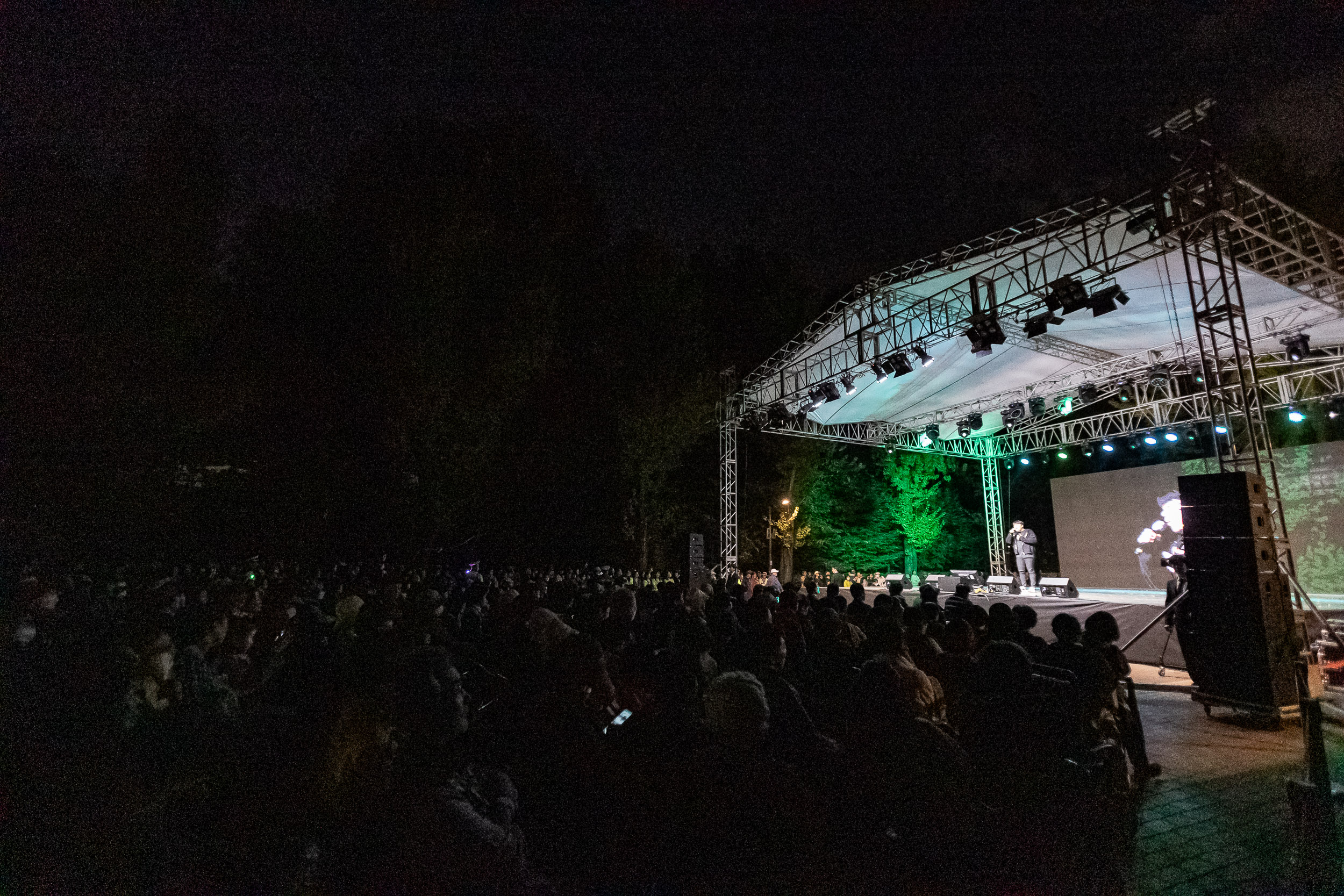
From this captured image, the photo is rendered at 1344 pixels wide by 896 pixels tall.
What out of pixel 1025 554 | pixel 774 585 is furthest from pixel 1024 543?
pixel 774 585

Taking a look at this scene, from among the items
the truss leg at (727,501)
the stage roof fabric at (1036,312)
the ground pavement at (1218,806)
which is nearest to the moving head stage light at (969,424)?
the stage roof fabric at (1036,312)

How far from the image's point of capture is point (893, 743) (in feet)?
7.73

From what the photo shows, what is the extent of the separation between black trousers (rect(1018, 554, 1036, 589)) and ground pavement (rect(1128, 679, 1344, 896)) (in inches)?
371

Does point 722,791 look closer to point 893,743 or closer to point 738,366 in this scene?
point 893,743

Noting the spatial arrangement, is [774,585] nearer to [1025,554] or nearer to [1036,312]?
[1036,312]

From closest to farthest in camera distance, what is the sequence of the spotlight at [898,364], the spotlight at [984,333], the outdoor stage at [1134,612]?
the outdoor stage at [1134,612] < the spotlight at [984,333] < the spotlight at [898,364]

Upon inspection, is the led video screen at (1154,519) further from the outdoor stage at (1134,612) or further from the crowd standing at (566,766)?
the crowd standing at (566,766)

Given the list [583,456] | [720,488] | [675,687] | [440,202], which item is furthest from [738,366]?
[675,687]

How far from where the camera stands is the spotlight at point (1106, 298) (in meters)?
7.74

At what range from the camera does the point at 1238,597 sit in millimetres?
5539

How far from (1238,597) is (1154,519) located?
444 inches

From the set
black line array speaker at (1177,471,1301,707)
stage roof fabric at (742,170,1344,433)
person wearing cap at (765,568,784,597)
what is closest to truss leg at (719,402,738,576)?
stage roof fabric at (742,170,1344,433)

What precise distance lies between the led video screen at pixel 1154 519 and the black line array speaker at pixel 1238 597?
260 inches

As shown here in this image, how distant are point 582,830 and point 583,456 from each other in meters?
17.4
